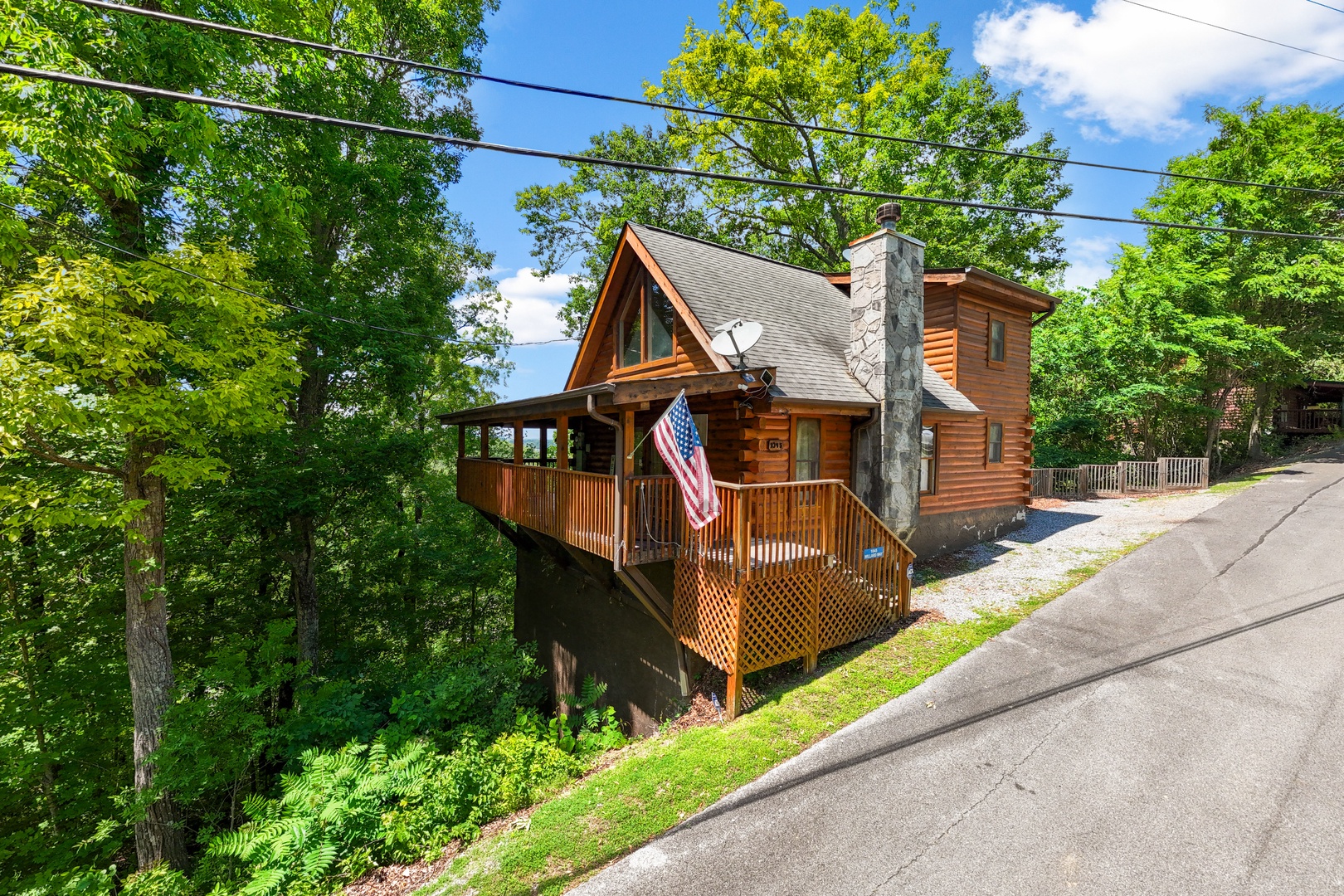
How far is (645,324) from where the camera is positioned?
39.1 ft

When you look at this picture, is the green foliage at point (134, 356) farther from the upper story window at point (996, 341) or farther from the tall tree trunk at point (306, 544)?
the upper story window at point (996, 341)

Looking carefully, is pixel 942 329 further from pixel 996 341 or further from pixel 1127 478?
pixel 1127 478

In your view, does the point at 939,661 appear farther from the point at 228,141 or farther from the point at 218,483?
the point at 218,483

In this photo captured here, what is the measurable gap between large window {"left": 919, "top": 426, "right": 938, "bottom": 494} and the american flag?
7.53 meters


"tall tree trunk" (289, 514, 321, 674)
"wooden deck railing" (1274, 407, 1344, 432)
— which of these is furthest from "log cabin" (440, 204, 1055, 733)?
"wooden deck railing" (1274, 407, 1344, 432)

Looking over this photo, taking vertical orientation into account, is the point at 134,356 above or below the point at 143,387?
above

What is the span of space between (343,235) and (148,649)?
1186 centimetres

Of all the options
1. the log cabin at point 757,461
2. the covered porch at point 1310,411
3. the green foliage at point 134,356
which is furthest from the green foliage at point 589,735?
the covered porch at point 1310,411

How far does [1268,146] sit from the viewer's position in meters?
23.1

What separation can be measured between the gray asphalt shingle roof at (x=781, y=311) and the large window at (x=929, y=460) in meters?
0.74

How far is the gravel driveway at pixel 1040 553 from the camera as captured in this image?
30.4ft

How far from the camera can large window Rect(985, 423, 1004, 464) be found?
1382 cm

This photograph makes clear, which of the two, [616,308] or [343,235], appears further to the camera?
[343,235]

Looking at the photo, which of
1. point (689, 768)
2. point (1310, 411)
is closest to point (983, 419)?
point (689, 768)
